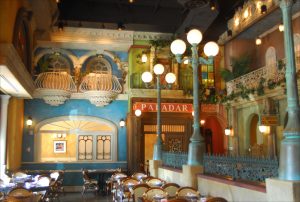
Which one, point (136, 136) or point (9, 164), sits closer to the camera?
point (9, 164)

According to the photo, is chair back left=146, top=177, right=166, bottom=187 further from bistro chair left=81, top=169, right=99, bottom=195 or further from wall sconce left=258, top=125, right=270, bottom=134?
wall sconce left=258, top=125, right=270, bottom=134

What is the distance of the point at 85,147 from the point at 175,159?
809 centimetres

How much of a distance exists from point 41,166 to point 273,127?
1044 cm

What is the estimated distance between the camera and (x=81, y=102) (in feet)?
57.6

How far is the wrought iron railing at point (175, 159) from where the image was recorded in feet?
31.5

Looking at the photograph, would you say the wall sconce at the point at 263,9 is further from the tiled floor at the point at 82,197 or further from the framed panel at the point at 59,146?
the framed panel at the point at 59,146

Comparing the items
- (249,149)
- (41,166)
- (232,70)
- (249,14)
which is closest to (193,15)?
(249,14)

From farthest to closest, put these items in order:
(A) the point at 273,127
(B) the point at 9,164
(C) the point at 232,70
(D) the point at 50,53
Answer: (C) the point at 232,70 → (D) the point at 50,53 → (A) the point at 273,127 → (B) the point at 9,164

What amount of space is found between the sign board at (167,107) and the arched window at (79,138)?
5.56 ft

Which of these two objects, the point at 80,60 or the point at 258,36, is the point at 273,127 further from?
the point at 80,60

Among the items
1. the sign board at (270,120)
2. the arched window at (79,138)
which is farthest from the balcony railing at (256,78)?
the arched window at (79,138)

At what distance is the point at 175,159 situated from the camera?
10.3 meters

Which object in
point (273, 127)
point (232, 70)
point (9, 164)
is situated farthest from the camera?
point (232, 70)

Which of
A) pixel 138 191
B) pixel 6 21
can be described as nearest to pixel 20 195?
pixel 138 191
